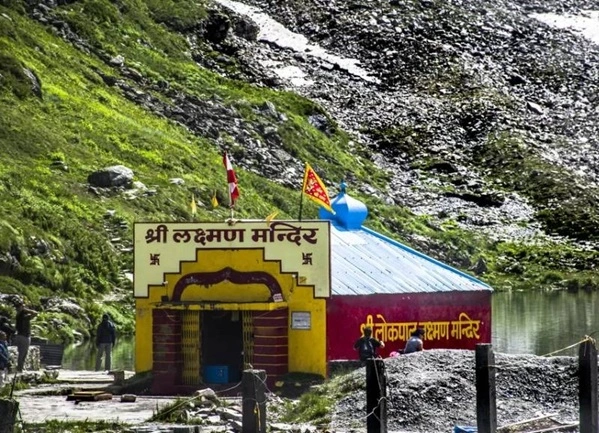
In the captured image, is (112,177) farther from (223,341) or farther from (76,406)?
(76,406)

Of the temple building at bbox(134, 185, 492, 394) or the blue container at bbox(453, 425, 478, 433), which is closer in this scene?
the blue container at bbox(453, 425, 478, 433)

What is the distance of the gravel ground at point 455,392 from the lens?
1384 inches

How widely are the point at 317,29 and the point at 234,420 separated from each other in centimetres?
16377

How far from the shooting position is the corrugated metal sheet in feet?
161

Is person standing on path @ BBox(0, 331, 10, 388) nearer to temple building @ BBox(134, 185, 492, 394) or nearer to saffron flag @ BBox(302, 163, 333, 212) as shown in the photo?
temple building @ BBox(134, 185, 492, 394)

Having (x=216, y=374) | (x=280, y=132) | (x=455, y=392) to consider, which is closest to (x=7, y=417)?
(x=455, y=392)

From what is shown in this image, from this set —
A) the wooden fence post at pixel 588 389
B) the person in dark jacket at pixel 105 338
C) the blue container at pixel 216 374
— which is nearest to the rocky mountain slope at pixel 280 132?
the person in dark jacket at pixel 105 338

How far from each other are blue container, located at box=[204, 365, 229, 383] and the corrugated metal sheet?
3823mm

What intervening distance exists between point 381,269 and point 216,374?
24.0 feet

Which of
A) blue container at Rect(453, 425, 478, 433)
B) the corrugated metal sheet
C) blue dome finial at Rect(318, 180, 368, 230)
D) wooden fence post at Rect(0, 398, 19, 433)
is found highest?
blue dome finial at Rect(318, 180, 368, 230)

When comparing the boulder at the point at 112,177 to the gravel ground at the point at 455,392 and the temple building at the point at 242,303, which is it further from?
the gravel ground at the point at 455,392

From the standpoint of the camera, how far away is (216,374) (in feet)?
152

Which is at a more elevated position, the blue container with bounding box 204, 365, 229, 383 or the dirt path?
the blue container with bounding box 204, 365, 229, 383

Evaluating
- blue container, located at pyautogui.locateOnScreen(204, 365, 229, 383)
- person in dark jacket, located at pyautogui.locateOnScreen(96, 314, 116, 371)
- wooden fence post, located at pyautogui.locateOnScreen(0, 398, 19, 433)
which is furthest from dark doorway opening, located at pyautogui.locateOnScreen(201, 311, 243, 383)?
wooden fence post, located at pyautogui.locateOnScreen(0, 398, 19, 433)
